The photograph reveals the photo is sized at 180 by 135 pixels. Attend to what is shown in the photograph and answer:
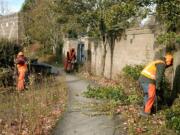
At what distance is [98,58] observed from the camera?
1040 inches

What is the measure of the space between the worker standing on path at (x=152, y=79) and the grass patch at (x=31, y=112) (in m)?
2.42

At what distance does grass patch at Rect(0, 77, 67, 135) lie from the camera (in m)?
10.4

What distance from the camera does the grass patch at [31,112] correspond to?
1040cm

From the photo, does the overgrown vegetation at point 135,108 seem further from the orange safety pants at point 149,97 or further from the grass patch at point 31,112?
the grass patch at point 31,112

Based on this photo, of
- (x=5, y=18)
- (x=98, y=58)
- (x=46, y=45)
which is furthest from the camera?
(x=5, y=18)

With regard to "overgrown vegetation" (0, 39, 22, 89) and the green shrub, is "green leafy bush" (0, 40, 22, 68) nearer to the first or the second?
"overgrown vegetation" (0, 39, 22, 89)

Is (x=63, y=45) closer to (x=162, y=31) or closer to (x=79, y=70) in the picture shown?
(x=79, y=70)

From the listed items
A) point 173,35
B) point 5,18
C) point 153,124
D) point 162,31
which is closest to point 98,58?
point 162,31

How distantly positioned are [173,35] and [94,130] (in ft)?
14.6

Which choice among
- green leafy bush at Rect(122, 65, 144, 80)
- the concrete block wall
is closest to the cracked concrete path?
green leafy bush at Rect(122, 65, 144, 80)

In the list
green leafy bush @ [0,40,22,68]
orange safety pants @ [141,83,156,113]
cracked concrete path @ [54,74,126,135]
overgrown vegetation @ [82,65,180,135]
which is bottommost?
cracked concrete path @ [54,74,126,135]

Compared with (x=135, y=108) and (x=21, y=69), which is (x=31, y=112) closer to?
(x=135, y=108)

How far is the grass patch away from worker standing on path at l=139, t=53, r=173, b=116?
2.42 meters

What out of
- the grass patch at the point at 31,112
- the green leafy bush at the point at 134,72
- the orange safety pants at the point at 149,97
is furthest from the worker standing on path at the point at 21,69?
the orange safety pants at the point at 149,97
